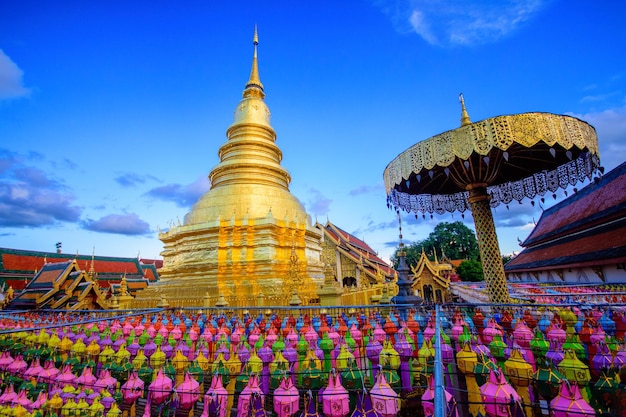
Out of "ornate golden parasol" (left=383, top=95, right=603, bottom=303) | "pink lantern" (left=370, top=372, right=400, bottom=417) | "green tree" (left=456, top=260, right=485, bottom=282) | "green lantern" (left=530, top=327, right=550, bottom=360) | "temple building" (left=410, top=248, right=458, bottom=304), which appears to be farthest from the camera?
"green tree" (left=456, top=260, right=485, bottom=282)

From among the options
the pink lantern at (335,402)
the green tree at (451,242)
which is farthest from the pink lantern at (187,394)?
the green tree at (451,242)

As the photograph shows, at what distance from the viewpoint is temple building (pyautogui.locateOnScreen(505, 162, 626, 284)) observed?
1139 centimetres

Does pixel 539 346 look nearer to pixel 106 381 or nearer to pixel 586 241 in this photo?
pixel 106 381

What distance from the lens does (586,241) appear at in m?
13.5

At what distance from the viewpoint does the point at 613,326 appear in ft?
16.3

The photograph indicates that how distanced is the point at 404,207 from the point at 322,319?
4.29 m

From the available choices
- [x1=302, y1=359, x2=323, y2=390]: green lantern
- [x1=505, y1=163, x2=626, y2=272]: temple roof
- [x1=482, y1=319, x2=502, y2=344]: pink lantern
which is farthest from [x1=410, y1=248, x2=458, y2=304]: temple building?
[x1=302, y1=359, x2=323, y2=390]: green lantern

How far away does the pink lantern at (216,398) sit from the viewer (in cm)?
364

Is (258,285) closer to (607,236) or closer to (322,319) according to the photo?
(322,319)

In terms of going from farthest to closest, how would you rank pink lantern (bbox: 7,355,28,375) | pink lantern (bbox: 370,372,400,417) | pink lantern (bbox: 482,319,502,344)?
pink lantern (bbox: 7,355,28,375) → pink lantern (bbox: 482,319,502,344) → pink lantern (bbox: 370,372,400,417)

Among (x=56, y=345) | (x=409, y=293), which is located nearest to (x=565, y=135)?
(x=409, y=293)

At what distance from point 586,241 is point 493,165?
36.2ft

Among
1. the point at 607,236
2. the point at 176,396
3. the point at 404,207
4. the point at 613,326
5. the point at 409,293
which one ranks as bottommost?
the point at 176,396

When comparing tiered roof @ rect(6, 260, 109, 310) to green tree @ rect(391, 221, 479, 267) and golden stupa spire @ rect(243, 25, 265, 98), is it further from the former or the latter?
green tree @ rect(391, 221, 479, 267)
